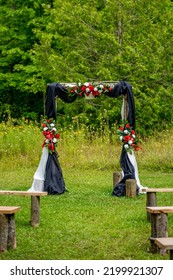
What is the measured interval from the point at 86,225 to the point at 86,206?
2.09m

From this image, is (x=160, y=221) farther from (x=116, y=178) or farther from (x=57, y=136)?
(x=57, y=136)

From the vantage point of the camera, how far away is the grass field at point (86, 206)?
9.17 m

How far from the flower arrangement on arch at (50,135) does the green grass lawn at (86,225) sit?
102 centimetres

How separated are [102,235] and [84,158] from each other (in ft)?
34.0

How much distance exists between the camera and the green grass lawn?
353 inches

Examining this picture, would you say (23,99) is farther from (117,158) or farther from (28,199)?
(28,199)

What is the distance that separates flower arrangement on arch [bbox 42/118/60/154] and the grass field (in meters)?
1.02

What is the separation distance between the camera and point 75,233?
10.4 metres

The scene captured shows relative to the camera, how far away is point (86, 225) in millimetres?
11039

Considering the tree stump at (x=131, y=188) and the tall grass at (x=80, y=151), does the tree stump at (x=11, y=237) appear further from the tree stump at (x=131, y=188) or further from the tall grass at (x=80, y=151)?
the tall grass at (x=80, y=151)

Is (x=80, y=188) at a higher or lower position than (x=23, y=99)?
lower

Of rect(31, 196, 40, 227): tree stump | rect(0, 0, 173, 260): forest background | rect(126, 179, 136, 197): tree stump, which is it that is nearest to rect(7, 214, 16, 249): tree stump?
rect(0, 0, 173, 260): forest background

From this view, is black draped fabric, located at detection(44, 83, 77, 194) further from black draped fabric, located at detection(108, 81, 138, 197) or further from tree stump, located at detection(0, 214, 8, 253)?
tree stump, located at detection(0, 214, 8, 253)
